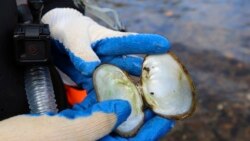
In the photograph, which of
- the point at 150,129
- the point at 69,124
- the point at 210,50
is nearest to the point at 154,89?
the point at 150,129

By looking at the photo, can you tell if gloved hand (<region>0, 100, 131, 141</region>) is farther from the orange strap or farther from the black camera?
the orange strap

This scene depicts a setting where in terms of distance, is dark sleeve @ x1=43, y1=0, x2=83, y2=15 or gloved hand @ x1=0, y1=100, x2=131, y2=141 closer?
gloved hand @ x1=0, y1=100, x2=131, y2=141

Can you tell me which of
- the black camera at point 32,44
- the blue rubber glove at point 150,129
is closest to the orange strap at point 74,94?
the black camera at point 32,44

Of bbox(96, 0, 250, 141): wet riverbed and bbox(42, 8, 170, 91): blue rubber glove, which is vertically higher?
bbox(42, 8, 170, 91): blue rubber glove

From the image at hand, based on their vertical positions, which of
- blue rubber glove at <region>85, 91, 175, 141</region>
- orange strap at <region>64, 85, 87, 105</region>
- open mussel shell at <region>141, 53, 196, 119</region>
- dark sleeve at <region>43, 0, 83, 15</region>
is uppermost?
dark sleeve at <region>43, 0, 83, 15</region>

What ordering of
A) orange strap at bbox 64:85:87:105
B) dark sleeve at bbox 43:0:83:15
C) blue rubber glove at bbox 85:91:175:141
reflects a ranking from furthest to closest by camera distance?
1. dark sleeve at bbox 43:0:83:15
2. orange strap at bbox 64:85:87:105
3. blue rubber glove at bbox 85:91:175:141

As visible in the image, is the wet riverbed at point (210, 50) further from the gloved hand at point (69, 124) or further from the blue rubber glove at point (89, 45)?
the gloved hand at point (69, 124)

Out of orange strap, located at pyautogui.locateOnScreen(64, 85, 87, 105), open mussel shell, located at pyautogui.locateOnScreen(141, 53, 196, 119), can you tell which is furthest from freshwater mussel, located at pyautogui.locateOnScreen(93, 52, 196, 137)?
orange strap, located at pyautogui.locateOnScreen(64, 85, 87, 105)
